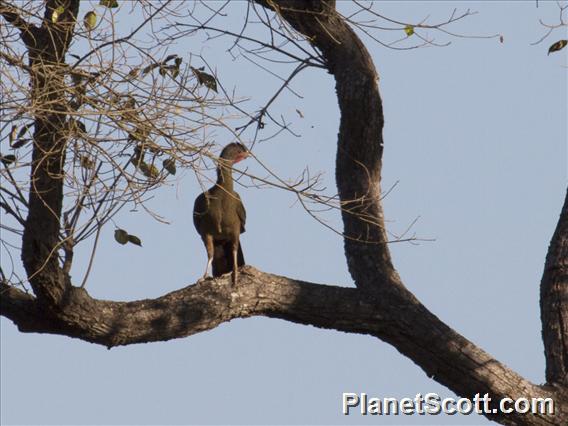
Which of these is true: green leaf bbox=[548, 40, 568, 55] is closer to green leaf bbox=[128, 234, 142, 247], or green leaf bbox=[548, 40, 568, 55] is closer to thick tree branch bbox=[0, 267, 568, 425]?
thick tree branch bbox=[0, 267, 568, 425]

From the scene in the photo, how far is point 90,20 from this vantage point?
15.4 ft

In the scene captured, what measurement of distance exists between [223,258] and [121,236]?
234 cm

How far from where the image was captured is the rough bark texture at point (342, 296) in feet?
15.2

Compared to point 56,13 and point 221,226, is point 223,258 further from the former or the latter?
point 56,13

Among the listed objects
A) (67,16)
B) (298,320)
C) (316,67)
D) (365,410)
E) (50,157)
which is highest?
(316,67)

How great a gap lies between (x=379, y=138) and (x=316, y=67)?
0.56 m

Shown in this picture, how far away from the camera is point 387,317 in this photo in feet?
18.4

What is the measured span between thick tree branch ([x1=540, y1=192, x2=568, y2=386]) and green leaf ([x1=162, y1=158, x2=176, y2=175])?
7.43ft

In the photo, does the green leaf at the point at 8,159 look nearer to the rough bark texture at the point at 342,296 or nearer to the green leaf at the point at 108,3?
the rough bark texture at the point at 342,296

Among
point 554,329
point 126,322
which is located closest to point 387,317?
point 554,329

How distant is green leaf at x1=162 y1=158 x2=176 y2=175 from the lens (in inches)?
181

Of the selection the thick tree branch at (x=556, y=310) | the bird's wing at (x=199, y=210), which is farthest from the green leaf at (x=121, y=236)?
the thick tree branch at (x=556, y=310)

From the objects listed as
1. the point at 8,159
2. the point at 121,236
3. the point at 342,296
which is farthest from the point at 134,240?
the point at 342,296

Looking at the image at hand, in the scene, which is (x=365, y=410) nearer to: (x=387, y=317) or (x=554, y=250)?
(x=387, y=317)
